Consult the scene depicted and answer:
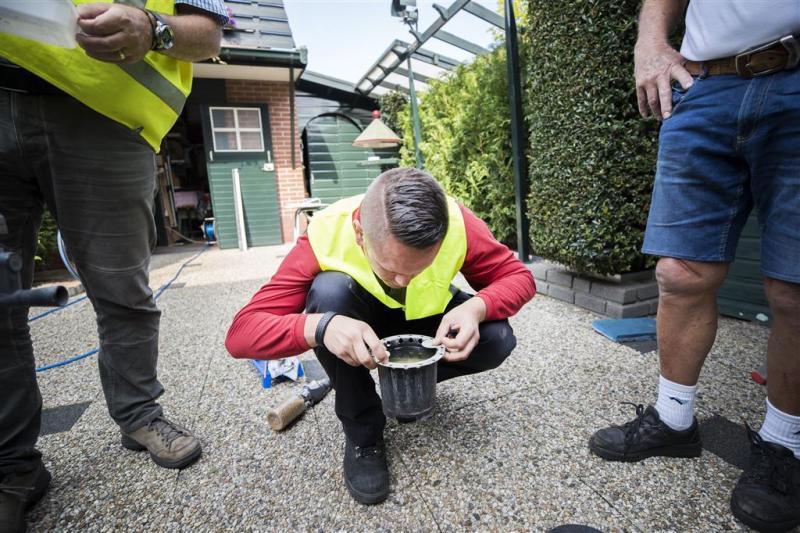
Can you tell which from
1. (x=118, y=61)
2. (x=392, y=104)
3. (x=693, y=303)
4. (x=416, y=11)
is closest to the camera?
(x=118, y=61)

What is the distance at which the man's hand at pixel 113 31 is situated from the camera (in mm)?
978

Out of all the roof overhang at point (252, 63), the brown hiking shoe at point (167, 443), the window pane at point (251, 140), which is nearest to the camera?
the brown hiking shoe at point (167, 443)

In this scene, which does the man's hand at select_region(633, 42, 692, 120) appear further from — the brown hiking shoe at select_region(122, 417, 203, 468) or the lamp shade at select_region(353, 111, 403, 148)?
the lamp shade at select_region(353, 111, 403, 148)

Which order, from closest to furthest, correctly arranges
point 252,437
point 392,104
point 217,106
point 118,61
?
point 118,61, point 252,437, point 217,106, point 392,104

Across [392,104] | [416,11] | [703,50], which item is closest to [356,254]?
[703,50]

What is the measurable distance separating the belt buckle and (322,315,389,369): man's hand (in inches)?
48.1

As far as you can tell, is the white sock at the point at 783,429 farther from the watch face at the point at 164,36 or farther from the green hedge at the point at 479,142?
the green hedge at the point at 479,142

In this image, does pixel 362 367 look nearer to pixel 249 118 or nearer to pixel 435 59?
pixel 435 59

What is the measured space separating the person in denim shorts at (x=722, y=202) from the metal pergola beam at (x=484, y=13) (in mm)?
3780

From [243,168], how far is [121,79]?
243 inches

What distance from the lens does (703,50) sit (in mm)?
1156

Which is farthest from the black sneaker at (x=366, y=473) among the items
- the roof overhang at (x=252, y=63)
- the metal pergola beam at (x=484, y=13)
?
the roof overhang at (x=252, y=63)

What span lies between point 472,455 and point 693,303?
87 cm

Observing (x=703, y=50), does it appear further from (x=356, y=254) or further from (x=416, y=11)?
(x=416, y=11)
